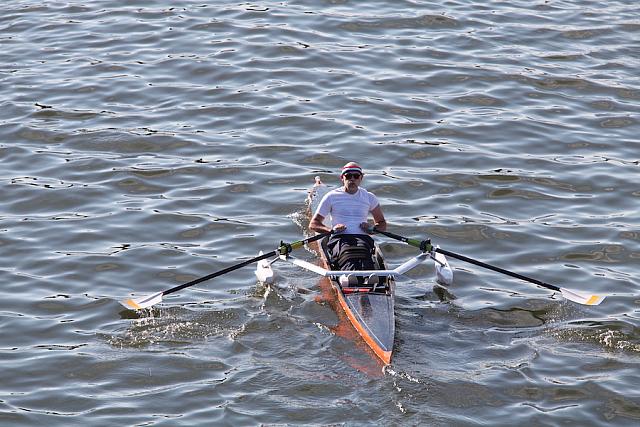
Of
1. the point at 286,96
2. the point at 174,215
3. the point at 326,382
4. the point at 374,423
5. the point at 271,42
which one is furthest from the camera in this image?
the point at 271,42

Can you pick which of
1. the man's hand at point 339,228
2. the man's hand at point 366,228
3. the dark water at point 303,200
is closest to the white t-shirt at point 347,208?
the man's hand at point 366,228

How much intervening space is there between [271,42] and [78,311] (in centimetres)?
1349

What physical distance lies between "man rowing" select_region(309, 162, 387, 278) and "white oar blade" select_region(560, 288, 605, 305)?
10.1ft

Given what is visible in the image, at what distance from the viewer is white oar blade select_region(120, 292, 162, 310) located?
54.3 ft

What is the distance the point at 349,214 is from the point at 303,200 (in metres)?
2.92

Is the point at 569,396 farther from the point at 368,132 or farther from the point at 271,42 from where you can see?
the point at 271,42

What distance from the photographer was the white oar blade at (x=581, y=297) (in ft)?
54.4

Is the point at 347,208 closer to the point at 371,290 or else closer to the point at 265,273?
the point at 265,273

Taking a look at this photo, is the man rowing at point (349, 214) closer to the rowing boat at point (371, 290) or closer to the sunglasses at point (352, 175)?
the sunglasses at point (352, 175)

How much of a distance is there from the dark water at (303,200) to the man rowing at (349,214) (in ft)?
2.83

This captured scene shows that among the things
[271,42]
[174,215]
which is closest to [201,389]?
[174,215]

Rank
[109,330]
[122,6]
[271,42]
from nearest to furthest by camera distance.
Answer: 1. [109,330]
2. [271,42]
3. [122,6]

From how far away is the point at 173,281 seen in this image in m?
18.2

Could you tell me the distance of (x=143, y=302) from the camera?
1662 centimetres
